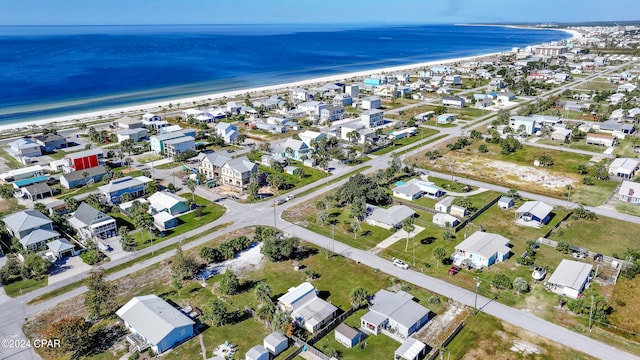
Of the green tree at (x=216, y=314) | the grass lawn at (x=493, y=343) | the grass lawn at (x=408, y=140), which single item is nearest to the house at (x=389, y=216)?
the grass lawn at (x=493, y=343)

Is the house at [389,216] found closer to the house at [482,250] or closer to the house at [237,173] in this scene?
the house at [482,250]

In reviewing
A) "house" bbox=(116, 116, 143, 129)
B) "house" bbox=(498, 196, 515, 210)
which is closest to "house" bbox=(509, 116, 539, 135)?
"house" bbox=(498, 196, 515, 210)

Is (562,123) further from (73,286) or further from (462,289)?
(73,286)

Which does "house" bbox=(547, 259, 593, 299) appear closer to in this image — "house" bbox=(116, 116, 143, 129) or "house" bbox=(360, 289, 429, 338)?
"house" bbox=(360, 289, 429, 338)

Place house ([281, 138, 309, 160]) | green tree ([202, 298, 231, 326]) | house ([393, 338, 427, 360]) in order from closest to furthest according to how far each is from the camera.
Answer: house ([393, 338, 427, 360])
green tree ([202, 298, 231, 326])
house ([281, 138, 309, 160])

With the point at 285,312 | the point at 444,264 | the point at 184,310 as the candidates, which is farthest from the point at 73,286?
the point at 444,264

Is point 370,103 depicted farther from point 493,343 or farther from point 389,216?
point 493,343

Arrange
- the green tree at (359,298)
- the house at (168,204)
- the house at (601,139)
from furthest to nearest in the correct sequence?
the house at (601,139)
the house at (168,204)
the green tree at (359,298)
